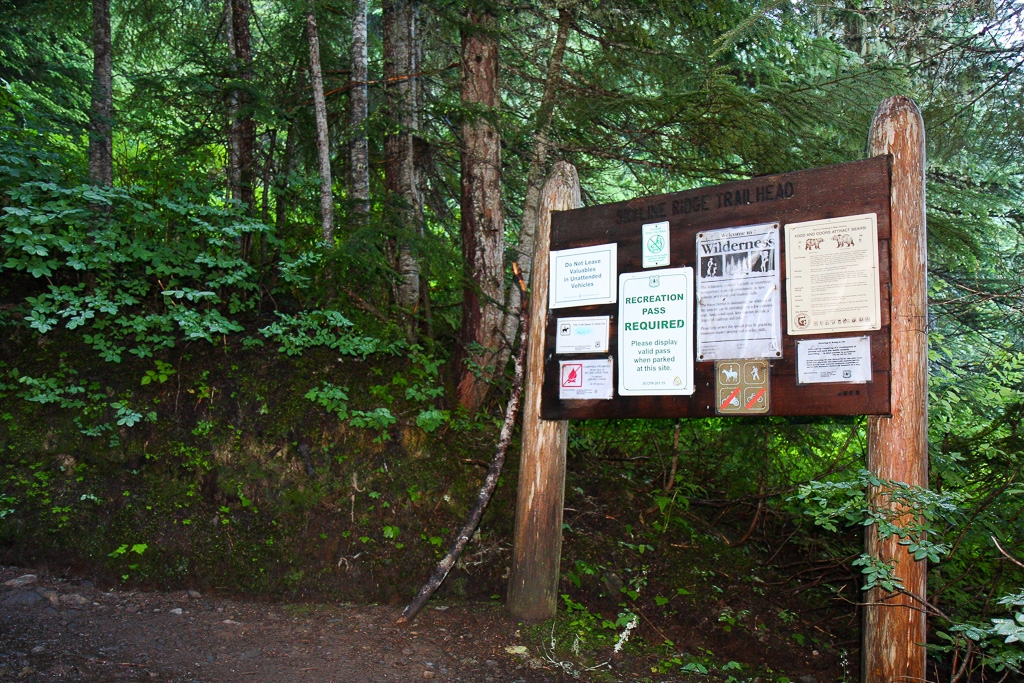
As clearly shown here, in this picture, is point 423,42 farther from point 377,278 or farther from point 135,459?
point 135,459

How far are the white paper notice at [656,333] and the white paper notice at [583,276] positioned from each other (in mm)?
131

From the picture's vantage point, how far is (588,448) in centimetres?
659

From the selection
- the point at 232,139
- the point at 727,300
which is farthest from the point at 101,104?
the point at 727,300

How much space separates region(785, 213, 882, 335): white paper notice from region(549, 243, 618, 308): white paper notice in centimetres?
114

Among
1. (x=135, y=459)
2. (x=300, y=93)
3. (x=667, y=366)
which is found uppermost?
(x=300, y=93)

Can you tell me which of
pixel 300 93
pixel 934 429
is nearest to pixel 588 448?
pixel 934 429

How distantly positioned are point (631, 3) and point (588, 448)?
4334 millimetres

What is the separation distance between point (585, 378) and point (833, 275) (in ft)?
5.29

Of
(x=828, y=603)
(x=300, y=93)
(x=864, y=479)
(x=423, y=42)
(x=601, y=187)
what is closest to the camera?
(x=864, y=479)

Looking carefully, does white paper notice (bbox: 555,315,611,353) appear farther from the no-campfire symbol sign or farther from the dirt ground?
the dirt ground

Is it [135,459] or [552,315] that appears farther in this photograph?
[135,459]

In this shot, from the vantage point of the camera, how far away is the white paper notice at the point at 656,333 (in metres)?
3.97

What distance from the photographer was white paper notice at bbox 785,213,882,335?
3.40m

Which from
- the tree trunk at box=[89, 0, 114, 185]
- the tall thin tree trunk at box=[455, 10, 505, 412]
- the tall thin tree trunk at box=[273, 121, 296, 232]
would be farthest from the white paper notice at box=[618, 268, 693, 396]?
the tree trunk at box=[89, 0, 114, 185]
